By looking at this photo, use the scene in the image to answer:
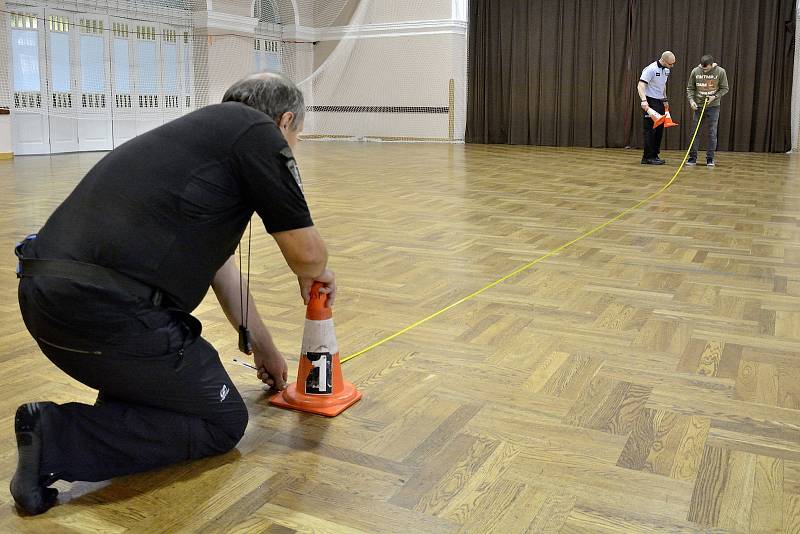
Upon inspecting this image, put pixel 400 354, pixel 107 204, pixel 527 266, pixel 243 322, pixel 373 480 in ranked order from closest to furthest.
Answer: pixel 107 204
pixel 373 480
pixel 243 322
pixel 400 354
pixel 527 266

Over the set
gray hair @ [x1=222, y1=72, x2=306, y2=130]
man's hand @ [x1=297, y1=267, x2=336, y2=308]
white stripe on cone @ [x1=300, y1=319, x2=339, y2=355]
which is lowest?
white stripe on cone @ [x1=300, y1=319, x2=339, y2=355]

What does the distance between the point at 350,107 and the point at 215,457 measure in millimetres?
15360

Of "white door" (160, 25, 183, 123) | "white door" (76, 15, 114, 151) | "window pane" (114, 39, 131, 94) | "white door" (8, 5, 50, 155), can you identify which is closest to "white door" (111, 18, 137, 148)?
"window pane" (114, 39, 131, 94)

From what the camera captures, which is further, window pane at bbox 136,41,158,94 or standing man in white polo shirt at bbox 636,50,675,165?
window pane at bbox 136,41,158,94

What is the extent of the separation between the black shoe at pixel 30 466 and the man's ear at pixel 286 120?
84 cm

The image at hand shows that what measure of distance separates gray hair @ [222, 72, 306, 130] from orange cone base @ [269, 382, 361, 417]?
0.78 m

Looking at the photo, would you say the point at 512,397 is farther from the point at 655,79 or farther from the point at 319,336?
the point at 655,79

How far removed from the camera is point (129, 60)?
1248 cm

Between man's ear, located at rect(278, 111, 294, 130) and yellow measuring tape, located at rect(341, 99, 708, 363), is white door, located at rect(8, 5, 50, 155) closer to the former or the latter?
yellow measuring tape, located at rect(341, 99, 708, 363)

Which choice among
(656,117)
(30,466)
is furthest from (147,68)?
(30,466)

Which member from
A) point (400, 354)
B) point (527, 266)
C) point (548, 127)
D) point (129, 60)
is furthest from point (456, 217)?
point (548, 127)

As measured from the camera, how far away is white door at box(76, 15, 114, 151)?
1195cm

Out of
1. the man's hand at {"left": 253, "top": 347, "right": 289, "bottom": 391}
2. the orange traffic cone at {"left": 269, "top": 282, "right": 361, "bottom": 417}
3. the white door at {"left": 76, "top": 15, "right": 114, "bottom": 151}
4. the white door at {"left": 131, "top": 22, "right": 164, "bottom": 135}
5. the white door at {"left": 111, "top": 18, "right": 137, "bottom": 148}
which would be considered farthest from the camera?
the white door at {"left": 131, "top": 22, "right": 164, "bottom": 135}

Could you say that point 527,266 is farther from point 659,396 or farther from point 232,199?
point 232,199
